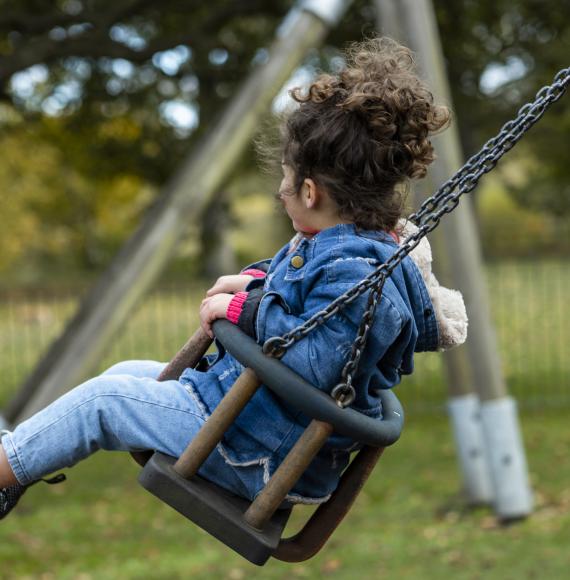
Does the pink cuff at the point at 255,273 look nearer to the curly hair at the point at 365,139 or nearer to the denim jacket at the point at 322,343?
the denim jacket at the point at 322,343

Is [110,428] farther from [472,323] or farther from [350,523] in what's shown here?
[350,523]

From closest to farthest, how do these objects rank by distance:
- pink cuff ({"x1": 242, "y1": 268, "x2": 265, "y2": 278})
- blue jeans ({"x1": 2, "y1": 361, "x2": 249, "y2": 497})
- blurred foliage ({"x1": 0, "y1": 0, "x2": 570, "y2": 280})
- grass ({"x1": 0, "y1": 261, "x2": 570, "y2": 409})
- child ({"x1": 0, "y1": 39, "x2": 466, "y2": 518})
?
1. child ({"x1": 0, "y1": 39, "x2": 466, "y2": 518})
2. blue jeans ({"x1": 2, "y1": 361, "x2": 249, "y2": 497})
3. pink cuff ({"x1": 242, "y1": 268, "x2": 265, "y2": 278})
4. blurred foliage ({"x1": 0, "y1": 0, "x2": 570, "y2": 280})
5. grass ({"x1": 0, "y1": 261, "x2": 570, "y2": 409})

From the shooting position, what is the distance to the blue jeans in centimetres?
256

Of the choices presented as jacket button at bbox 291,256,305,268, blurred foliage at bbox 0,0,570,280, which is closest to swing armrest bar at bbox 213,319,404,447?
jacket button at bbox 291,256,305,268

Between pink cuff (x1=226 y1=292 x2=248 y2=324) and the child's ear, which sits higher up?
the child's ear

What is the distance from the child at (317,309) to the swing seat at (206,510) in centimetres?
10

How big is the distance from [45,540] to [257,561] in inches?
218

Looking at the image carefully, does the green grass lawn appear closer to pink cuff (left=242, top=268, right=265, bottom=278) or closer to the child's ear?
pink cuff (left=242, top=268, right=265, bottom=278)

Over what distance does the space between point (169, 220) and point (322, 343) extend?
367cm

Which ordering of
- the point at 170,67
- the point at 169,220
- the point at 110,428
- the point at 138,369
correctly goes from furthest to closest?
1. the point at 170,67
2. the point at 169,220
3. the point at 138,369
4. the point at 110,428

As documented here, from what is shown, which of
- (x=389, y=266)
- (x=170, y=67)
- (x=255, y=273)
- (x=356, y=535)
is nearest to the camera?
(x=389, y=266)

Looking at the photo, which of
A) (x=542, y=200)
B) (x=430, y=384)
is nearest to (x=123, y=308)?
(x=430, y=384)

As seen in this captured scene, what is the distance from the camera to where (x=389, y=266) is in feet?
7.49

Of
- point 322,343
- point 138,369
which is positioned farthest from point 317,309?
point 138,369
